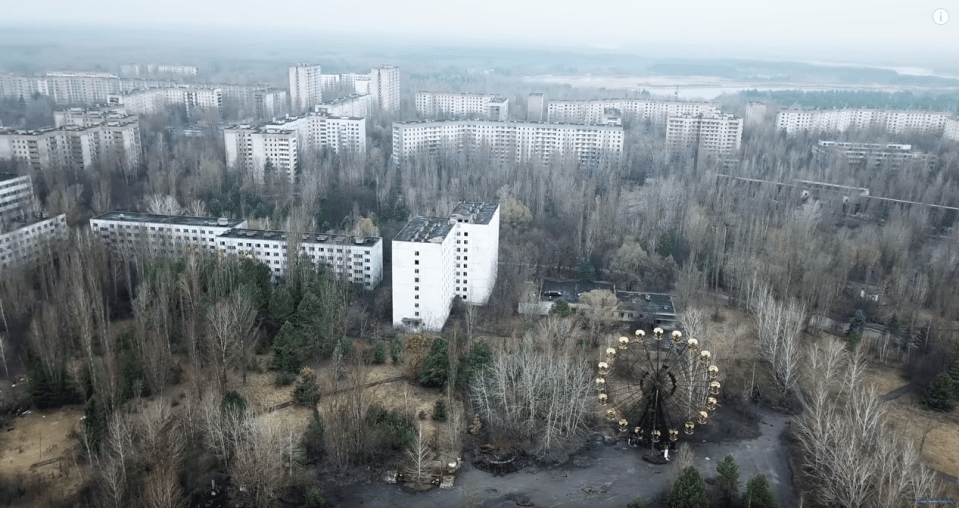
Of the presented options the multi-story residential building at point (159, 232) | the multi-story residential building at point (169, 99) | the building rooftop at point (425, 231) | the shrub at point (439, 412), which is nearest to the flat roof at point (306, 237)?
the multi-story residential building at point (159, 232)

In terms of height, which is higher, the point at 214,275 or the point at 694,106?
the point at 694,106

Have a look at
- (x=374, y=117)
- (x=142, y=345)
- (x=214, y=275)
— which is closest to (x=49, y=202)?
(x=214, y=275)

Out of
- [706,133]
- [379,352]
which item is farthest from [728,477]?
[706,133]

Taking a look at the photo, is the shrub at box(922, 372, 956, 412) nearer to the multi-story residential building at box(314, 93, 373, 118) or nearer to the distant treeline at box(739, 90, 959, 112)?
the multi-story residential building at box(314, 93, 373, 118)

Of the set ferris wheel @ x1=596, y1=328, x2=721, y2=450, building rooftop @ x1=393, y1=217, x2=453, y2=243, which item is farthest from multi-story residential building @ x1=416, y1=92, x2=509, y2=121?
ferris wheel @ x1=596, y1=328, x2=721, y2=450

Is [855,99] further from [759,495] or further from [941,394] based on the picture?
[759,495]

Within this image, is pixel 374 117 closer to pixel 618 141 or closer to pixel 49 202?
pixel 618 141
